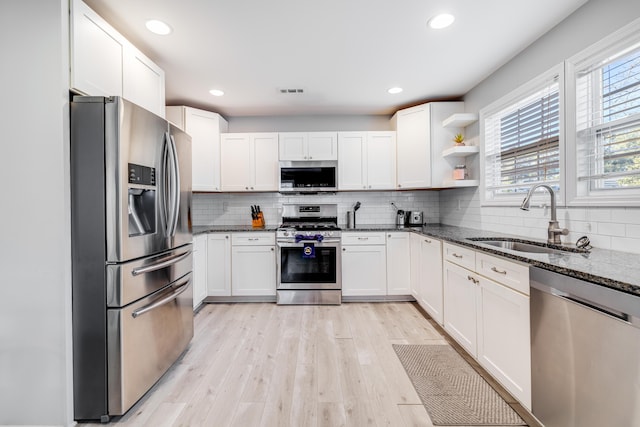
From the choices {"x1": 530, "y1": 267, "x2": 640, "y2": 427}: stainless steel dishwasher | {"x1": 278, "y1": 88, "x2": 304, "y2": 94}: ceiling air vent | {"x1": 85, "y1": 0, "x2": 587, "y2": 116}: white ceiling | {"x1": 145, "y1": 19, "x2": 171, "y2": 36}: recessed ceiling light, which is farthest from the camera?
{"x1": 278, "y1": 88, "x2": 304, "y2": 94}: ceiling air vent

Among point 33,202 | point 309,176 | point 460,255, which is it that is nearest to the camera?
point 33,202

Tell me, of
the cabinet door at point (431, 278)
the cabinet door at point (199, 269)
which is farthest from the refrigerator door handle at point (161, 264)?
the cabinet door at point (431, 278)

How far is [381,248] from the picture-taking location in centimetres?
338

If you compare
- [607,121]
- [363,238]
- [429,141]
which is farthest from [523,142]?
[363,238]

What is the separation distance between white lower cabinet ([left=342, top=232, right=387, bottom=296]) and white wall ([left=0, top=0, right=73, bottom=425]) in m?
2.57

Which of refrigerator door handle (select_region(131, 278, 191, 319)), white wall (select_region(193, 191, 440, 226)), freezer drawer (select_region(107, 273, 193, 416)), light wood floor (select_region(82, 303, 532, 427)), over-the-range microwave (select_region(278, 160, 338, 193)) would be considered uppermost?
over-the-range microwave (select_region(278, 160, 338, 193))

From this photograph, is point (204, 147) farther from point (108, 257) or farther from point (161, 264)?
Result: point (108, 257)

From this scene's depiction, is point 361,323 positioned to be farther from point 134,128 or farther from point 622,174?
point 134,128

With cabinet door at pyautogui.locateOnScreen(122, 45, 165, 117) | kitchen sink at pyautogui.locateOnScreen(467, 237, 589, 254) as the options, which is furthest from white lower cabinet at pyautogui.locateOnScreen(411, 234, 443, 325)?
cabinet door at pyautogui.locateOnScreen(122, 45, 165, 117)

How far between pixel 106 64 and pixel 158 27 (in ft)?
1.57

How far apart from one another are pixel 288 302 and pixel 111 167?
7.94 ft

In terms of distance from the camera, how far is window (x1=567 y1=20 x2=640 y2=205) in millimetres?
1554

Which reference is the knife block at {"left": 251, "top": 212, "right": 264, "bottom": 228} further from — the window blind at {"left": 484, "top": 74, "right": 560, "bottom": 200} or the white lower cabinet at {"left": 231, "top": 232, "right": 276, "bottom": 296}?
the window blind at {"left": 484, "top": 74, "right": 560, "bottom": 200}

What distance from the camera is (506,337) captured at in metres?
1.65
